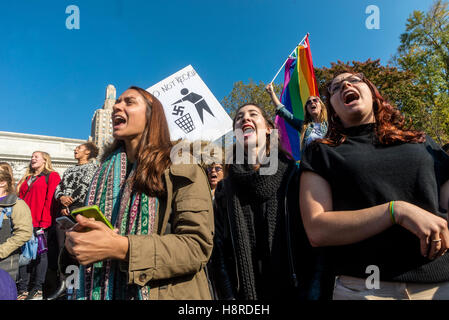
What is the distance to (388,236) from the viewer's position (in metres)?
1.25

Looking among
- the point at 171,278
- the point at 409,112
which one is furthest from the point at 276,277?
the point at 409,112

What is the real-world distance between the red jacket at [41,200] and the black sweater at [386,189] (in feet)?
15.6

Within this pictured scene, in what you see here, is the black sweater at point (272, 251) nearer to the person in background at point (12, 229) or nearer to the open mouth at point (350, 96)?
the open mouth at point (350, 96)

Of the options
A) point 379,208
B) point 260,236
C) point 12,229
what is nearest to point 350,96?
point 379,208

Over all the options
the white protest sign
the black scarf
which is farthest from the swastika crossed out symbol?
the black scarf

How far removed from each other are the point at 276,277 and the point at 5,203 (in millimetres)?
3539

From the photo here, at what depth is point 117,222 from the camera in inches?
59.7

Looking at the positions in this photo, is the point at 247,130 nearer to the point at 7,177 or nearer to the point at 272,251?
the point at 272,251

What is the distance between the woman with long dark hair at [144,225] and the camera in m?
1.21

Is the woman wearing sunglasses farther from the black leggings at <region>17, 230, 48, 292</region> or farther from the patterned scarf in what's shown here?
the black leggings at <region>17, 230, 48, 292</region>

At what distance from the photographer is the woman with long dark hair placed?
3.97 ft

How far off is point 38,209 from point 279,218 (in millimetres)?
4771

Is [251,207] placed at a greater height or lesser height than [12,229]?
greater
